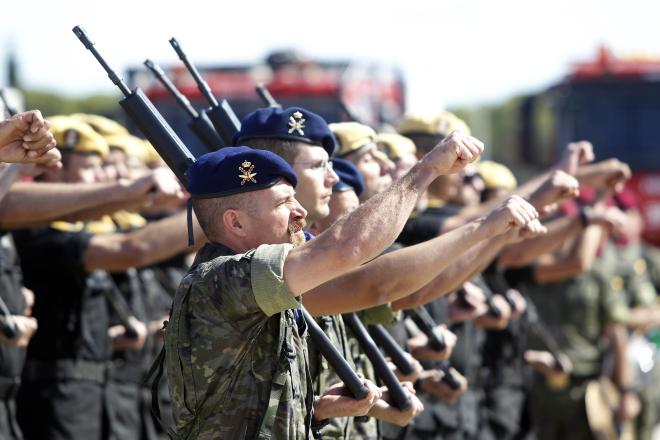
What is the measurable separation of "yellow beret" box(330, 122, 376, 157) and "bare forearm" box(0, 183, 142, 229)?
106 centimetres

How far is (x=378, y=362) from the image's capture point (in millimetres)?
5461

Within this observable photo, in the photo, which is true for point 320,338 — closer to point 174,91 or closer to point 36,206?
point 174,91

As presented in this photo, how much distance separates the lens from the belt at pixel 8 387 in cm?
676

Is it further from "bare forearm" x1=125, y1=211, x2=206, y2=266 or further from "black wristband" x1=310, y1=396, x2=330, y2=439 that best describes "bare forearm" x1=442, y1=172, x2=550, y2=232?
"black wristband" x1=310, y1=396, x2=330, y2=439

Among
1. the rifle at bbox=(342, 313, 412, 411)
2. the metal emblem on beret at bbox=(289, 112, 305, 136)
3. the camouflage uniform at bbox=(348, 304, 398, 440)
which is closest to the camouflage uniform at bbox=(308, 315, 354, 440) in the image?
the rifle at bbox=(342, 313, 412, 411)

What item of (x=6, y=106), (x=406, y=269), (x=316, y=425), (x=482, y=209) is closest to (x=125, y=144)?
(x=6, y=106)

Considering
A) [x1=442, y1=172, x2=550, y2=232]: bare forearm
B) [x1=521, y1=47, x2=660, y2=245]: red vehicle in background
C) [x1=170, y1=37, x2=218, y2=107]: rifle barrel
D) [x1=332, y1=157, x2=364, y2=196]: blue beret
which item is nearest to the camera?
[x1=170, y1=37, x2=218, y2=107]: rifle barrel

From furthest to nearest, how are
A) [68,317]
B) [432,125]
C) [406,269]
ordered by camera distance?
1. [432,125]
2. [68,317]
3. [406,269]

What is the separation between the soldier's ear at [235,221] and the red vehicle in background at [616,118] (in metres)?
11.8

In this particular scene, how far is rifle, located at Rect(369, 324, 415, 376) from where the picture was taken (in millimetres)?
6008

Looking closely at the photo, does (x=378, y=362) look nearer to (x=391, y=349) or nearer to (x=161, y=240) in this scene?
(x=391, y=349)

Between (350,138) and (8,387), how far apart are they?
1.93 meters

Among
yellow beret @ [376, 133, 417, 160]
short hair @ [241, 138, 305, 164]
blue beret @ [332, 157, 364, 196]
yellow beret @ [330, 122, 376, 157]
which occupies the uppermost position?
short hair @ [241, 138, 305, 164]

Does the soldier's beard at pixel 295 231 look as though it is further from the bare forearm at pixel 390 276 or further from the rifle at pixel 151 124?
the rifle at pixel 151 124
